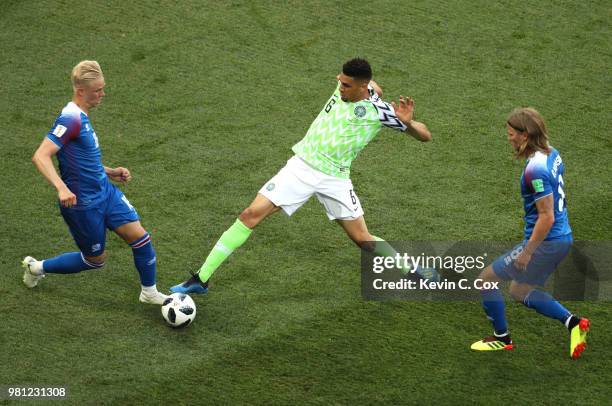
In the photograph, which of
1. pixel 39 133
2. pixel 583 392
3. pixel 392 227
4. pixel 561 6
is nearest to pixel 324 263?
pixel 392 227

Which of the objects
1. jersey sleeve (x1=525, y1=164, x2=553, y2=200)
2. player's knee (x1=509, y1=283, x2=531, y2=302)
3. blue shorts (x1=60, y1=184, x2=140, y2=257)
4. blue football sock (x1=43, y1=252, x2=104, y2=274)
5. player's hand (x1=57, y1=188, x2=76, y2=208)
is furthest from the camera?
blue football sock (x1=43, y1=252, x2=104, y2=274)

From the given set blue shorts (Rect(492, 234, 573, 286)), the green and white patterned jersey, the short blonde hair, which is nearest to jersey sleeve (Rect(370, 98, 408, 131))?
the green and white patterned jersey

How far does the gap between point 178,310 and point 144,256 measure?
1.71ft

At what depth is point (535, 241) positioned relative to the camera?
7094mm

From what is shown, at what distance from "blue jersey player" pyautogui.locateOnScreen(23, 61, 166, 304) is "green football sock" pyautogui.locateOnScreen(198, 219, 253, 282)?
0.42 metres

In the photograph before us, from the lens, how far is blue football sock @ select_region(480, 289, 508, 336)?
24.5 ft

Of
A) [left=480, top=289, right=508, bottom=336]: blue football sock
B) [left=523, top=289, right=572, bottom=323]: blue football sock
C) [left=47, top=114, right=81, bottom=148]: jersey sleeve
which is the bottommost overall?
[left=47, top=114, right=81, bottom=148]: jersey sleeve

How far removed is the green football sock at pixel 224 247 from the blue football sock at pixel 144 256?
1.33 feet

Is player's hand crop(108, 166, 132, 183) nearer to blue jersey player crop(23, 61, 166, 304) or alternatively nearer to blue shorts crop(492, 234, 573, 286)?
blue jersey player crop(23, 61, 166, 304)

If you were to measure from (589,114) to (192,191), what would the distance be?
15.7ft

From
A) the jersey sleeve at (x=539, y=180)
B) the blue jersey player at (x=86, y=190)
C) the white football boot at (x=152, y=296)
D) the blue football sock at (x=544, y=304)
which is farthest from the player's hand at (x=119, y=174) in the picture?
A: the blue football sock at (x=544, y=304)

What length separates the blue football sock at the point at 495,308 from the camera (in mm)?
7473

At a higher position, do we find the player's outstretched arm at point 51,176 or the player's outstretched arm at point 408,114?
the player's outstretched arm at point 408,114

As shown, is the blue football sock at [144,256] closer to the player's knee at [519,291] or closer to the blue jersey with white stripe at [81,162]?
the blue jersey with white stripe at [81,162]
